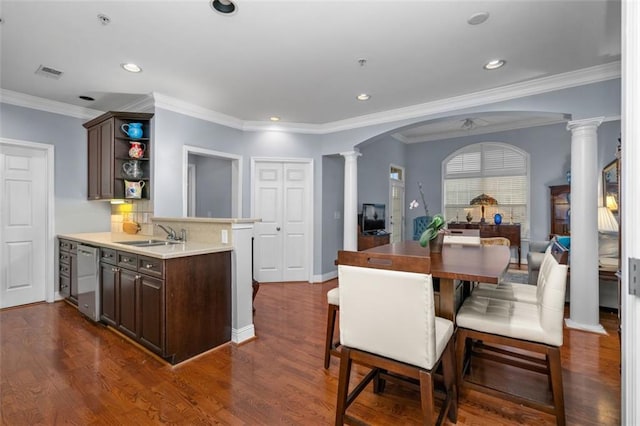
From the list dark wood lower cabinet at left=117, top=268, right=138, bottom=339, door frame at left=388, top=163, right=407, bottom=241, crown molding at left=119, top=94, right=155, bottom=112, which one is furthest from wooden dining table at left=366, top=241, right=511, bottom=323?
door frame at left=388, top=163, right=407, bottom=241

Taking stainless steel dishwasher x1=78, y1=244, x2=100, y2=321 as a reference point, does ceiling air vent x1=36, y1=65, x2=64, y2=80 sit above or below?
above

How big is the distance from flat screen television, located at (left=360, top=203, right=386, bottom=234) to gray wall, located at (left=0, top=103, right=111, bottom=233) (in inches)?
163

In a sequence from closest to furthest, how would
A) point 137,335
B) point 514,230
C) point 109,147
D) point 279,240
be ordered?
point 137,335 → point 109,147 → point 279,240 → point 514,230

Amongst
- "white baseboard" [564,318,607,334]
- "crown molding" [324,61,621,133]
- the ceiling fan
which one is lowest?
"white baseboard" [564,318,607,334]

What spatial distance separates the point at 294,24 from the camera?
7.50ft

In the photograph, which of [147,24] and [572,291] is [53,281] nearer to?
[147,24]

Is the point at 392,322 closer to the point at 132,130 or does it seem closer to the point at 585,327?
the point at 585,327

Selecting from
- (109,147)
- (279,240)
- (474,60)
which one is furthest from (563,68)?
(109,147)

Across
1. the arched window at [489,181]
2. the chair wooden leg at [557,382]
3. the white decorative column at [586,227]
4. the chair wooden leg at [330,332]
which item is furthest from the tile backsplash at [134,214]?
the arched window at [489,181]

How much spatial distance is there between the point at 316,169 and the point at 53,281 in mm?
3967

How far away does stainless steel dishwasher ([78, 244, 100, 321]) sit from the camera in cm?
304

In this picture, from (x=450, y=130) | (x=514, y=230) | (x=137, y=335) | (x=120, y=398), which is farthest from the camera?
(x=450, y=130)

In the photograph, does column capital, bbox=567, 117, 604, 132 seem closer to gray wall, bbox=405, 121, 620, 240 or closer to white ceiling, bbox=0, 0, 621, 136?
white ceiling, bbox=0, 0, 621, 136

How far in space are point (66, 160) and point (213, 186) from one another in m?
2.08
